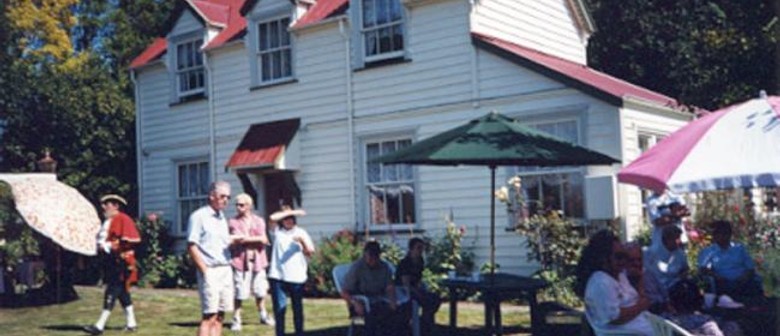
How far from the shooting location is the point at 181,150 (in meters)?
20.2

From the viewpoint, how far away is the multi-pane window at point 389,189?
16078mm

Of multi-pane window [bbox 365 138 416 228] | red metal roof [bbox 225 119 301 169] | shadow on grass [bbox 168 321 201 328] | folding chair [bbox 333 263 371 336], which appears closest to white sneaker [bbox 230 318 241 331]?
shadow on grass [bbox 168 321 201 328]

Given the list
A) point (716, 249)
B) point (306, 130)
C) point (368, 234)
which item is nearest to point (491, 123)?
point (716, 249)

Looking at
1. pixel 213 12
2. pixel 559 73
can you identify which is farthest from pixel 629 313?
pixel 213 12

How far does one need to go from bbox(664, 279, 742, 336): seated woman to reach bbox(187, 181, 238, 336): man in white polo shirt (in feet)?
13.4

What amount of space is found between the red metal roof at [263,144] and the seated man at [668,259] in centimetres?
942

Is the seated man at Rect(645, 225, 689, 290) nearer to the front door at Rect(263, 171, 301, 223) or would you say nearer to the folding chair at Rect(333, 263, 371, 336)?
the folding chair at Rect(333, 263, 371, 336)

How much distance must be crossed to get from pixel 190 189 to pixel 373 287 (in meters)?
11.6

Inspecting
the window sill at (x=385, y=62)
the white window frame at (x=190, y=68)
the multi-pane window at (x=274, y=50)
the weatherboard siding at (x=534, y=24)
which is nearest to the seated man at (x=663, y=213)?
the weatherboard siding at (x=534, y=24)

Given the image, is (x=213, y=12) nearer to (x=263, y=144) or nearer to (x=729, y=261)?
(x=263, y=144)

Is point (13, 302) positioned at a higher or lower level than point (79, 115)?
lower

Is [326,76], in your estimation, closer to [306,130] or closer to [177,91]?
[306,130]

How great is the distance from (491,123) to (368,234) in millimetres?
7570

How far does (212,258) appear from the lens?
834 cm
